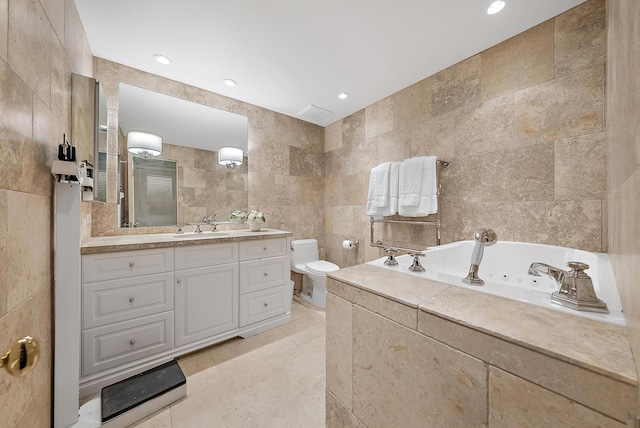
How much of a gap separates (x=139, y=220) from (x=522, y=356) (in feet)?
8.25

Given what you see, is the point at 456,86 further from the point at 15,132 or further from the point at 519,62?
the point at 15,132

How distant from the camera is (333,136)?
3.06m

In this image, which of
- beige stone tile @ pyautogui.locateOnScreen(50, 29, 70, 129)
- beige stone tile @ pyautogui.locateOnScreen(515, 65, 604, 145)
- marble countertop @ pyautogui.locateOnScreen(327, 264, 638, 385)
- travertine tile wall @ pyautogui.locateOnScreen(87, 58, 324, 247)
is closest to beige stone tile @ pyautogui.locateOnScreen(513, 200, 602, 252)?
beige stone tile @ pyautogui.locateOnScreen(515, 65, 604, 145)

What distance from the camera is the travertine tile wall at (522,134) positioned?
1313 millimetres

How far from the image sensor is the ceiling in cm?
136

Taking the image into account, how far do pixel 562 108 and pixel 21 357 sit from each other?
267 centimetres

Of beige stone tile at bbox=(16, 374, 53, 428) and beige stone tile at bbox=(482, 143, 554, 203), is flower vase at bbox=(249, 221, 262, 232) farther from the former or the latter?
beige stone tile at bbox=(482, 143, 554, 203)

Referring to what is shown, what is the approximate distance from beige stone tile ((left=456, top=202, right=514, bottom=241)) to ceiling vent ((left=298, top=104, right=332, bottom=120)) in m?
1.84

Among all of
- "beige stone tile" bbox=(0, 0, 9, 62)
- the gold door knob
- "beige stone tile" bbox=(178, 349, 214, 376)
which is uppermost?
"beige stone tile" bbox=(0, 0, 9, 62)

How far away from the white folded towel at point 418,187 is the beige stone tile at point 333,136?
3.87 ft

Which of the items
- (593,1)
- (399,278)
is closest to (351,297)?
(399,278)

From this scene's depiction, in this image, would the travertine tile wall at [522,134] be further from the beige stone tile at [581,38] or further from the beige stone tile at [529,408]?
the beige stone tile at [529,408]

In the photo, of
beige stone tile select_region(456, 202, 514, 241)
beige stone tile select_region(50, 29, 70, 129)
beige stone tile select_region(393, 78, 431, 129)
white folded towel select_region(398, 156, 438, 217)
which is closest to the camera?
beige stone tile select_region(50, 29, 70, 129)

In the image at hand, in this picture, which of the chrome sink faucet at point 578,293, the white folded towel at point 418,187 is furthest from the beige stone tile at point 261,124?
the chrome sink faucet at point 578,293
